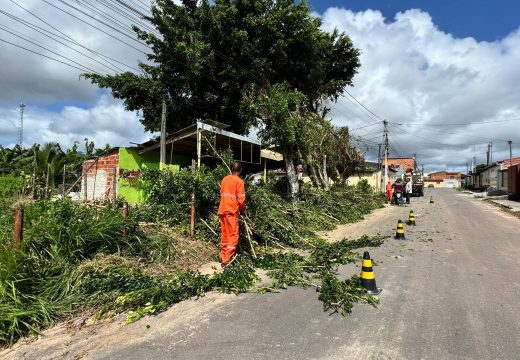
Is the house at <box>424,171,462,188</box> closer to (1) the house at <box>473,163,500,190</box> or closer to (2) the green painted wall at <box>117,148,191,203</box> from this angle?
(1) the house at <box>473,163,500,190</box>

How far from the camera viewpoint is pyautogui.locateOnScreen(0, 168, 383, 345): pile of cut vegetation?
5090 millimetres

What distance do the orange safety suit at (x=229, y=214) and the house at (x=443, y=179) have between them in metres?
123

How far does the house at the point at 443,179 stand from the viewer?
391 feet

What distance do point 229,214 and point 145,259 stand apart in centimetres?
171

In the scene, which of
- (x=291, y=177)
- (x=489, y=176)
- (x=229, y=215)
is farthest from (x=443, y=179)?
(x=229, y=215)

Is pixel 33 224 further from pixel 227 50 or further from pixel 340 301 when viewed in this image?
pixel 227 50

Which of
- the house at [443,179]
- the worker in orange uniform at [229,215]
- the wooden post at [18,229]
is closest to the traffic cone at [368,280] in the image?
the worker in orange uniform at [229,215]

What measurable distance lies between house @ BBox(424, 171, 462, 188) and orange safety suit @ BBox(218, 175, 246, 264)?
123 m

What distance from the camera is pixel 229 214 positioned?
292 inches

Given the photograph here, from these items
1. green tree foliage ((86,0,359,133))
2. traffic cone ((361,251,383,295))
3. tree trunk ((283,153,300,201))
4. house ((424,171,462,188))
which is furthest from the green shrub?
house ((424,171,462,188))

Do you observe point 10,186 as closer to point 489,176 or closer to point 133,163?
point 133,163

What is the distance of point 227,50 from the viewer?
57.6ft

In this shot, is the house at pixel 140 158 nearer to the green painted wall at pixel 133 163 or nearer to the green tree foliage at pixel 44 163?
the green painted wall at pixel 133 163

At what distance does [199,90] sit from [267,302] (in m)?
16.3
